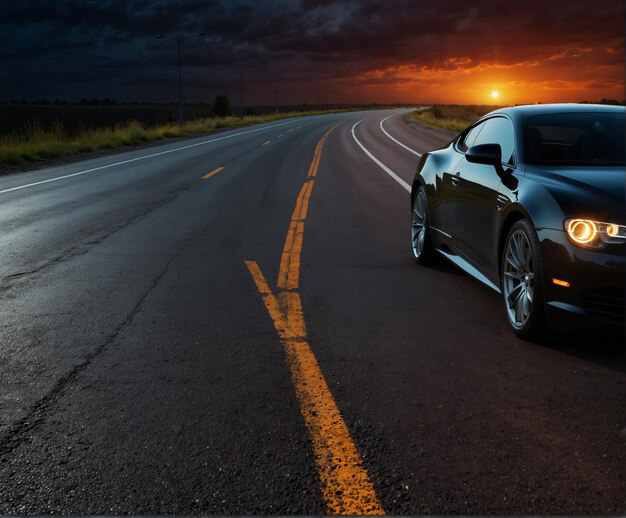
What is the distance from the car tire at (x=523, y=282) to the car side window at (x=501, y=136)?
79 centimetres

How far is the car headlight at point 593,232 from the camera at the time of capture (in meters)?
3.95

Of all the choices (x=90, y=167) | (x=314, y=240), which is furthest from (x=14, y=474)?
(x=90, y=167)

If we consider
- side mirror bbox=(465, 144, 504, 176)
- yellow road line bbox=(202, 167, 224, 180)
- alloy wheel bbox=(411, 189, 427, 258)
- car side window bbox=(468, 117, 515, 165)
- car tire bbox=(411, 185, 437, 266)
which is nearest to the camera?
side mirror bbox=(465, 144, 504, 176)

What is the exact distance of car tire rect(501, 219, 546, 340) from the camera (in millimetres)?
4336

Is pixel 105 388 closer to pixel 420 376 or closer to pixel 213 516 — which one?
pixel 213 516

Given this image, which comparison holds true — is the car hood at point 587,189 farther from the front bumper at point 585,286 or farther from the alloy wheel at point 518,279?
the alloy wheel at point 518,279

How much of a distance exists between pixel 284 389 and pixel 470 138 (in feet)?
12.2

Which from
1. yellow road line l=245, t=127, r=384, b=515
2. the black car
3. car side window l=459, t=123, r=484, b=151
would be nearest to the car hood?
the black car

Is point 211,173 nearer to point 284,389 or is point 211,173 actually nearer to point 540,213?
point 540,213

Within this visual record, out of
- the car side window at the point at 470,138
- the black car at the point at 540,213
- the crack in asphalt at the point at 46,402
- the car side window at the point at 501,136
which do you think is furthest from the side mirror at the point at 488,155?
the crack in asphalt at the point at 46,402

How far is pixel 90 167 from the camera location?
18.9 metres

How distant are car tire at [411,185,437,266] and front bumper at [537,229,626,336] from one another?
262cm

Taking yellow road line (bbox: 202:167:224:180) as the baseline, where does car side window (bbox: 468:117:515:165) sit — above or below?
above

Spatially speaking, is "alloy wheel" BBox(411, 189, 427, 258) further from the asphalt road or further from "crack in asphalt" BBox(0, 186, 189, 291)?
"crack in asphalt" BBox(0, 186, 189, 291)
